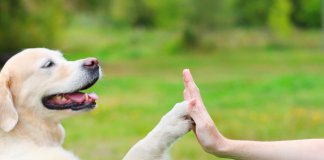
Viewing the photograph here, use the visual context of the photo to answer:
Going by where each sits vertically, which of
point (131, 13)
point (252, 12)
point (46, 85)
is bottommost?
point (46, 85)

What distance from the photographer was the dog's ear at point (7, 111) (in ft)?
13.7

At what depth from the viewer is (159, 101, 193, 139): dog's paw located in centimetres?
426

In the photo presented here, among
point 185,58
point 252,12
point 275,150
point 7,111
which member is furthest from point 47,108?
point 252,12

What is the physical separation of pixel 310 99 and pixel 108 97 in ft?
13.3

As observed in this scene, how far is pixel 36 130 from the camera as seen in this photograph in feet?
14.2

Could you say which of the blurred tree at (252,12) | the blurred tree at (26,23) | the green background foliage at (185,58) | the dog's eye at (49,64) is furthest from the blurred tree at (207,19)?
the dog's eye at (49,64)

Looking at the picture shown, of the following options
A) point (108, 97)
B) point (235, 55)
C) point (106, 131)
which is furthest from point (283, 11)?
point (106, 131)

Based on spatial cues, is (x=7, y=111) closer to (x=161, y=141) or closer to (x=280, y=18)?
(x=161, y=141)

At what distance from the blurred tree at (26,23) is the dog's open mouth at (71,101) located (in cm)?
1965

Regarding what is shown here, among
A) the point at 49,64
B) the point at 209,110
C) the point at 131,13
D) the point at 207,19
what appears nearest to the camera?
the point at 49,64

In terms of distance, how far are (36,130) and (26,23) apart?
21817 mm

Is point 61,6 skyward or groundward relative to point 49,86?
skyward

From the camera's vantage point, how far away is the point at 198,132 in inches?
170

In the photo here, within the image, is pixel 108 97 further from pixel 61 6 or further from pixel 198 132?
pixel 61 6
